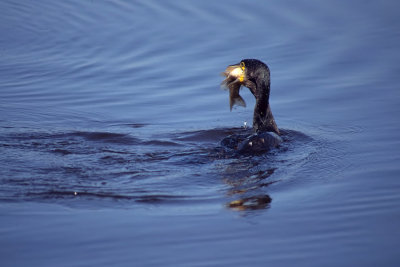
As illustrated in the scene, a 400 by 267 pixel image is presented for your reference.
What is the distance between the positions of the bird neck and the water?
11.2 inches

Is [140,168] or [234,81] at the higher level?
[234,81]

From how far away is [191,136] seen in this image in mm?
9094

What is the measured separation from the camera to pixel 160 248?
558cm

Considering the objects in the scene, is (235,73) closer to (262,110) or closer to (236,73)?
(236,73)

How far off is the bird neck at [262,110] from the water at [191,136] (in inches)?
11.2

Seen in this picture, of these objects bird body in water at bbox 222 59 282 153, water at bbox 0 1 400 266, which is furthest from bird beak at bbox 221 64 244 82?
water at bbox 0 1 400 266

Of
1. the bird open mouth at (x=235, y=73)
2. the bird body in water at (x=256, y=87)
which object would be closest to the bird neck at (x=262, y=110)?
the bird body in water at (x=256, y=87)

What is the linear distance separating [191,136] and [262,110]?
1003 mm

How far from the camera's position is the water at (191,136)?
18.8ft

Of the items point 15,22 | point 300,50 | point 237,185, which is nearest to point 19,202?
point 237,185

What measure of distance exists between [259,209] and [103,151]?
2.57 metres

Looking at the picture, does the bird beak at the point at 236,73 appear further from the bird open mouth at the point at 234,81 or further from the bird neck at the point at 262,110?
the bird neck at the point at 262,110

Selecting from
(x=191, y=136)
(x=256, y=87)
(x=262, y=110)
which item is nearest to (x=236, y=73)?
(x=256, y=87)

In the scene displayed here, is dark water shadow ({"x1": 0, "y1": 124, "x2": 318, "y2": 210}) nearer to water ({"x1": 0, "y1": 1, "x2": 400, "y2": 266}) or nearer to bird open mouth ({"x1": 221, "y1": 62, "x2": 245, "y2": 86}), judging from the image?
water ({"x1": 0, "y1": 1, "x2": 400, "y2": 266})
